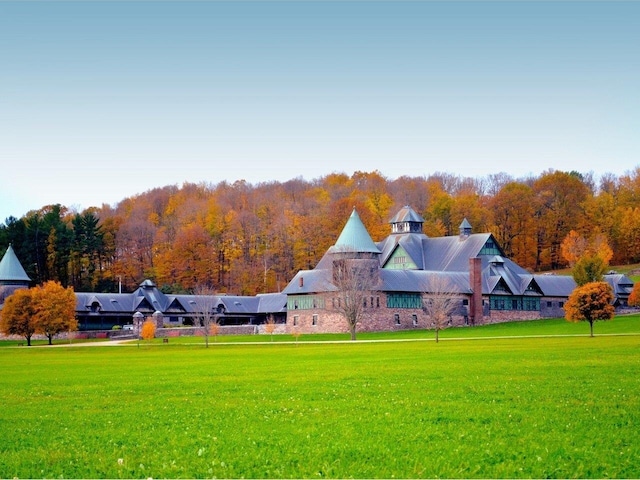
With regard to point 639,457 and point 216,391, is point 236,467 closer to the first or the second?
point 639,457

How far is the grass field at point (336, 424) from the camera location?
41.1 ft

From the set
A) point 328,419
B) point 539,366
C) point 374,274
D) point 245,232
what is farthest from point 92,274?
point 328,419

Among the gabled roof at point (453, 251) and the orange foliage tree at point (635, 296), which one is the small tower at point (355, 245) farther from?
the orange foliage tree at point (635, 296)

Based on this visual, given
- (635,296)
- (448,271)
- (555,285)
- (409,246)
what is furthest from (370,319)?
(635,296)

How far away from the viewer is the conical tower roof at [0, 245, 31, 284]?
91.8 m

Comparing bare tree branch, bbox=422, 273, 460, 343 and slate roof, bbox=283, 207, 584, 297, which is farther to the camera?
Result: slate roof, bbox=283, 207, 584, 297

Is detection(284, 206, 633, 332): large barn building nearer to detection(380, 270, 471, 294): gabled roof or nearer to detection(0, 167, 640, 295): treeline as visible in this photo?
detection(380, 270, 471, 294): gabled roof

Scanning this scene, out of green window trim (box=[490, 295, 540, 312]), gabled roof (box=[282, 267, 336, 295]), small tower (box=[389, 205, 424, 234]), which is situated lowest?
green window trim (box=[490, 295, 540, 312])

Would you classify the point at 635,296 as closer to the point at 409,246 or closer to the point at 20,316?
the point at 409,246

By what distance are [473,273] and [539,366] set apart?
59894mm

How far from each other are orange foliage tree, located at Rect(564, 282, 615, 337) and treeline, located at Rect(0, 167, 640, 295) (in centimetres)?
5237

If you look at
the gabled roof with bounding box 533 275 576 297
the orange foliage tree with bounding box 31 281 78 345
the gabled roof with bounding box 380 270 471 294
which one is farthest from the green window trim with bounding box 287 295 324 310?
the gabled roof with bounding box 533 275 576 297

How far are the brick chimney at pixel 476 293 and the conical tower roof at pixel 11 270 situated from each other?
48450 mm

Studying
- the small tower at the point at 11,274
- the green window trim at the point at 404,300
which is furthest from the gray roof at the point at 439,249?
the small tower at the point at 11,274
